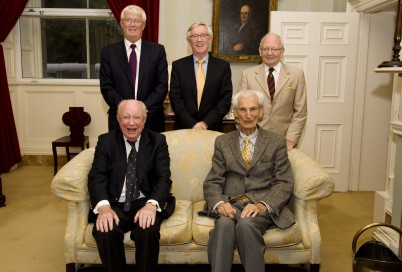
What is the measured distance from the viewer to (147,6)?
5.16 meters

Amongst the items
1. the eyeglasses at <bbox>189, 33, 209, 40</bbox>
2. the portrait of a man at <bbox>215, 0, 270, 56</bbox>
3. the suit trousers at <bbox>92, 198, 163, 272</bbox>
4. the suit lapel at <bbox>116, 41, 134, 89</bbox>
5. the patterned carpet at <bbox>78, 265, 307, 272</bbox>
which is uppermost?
the portrait of a man at <bbox>215, 0, 270, 56</bbox>

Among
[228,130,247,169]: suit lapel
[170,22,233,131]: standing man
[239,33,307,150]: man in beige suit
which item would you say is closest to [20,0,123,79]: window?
[170,22,233,131]: standing man

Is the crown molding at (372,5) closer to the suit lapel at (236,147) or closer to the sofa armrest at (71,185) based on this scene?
the suit lapel at (236,147)

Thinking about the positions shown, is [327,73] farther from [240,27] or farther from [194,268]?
[194,268]

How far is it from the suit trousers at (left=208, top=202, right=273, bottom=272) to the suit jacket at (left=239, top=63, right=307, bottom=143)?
940 millimetres

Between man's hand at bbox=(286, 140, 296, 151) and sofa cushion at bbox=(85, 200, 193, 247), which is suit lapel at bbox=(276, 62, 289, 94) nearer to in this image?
man's hand at bbox=(286, 140, 296, 151)

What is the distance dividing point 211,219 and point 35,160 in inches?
154

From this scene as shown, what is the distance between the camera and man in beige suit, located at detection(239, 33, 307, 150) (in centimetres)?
309

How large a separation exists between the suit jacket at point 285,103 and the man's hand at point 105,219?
1287 millimetres

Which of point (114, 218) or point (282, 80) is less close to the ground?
point (282, 80)

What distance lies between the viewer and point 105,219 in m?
2.32

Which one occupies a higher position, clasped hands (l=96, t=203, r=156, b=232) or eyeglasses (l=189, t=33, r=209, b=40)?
eyeglasses (l=189, t=33, r=209, b=40)

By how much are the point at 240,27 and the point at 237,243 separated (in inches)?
132

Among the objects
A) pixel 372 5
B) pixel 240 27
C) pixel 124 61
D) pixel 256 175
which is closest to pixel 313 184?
pixel 256 175
